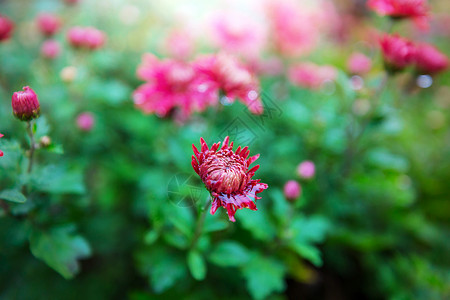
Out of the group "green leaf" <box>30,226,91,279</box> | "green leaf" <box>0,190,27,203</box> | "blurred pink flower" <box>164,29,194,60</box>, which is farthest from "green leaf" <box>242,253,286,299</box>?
"blurred pink flower" <box>164,29,194,60</box>

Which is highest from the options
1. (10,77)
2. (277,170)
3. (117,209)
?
(277,170)

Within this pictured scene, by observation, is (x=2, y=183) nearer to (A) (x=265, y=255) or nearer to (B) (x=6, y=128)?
(B) (x=6, y=128)

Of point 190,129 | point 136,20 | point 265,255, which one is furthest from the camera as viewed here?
point 136,20

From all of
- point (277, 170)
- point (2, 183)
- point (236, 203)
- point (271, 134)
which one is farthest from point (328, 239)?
point (2, 183)

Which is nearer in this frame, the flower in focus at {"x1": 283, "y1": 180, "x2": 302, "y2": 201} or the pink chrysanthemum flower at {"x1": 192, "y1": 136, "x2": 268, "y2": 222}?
the pink chrysanthemum flower at {"x1": 192, "y1": 136, "x2": 268, "y2": 222}

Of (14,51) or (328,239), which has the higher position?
(14,51)

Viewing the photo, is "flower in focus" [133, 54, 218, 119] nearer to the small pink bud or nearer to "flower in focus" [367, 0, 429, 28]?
the small pink bud

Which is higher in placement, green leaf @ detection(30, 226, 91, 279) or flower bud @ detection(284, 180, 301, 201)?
flower bud @ detection(284, 180, 301, 201)

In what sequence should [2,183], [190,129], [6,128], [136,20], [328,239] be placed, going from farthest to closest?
[136,20] → [328,239] → [190,129] → [6,128] → [2,183]
